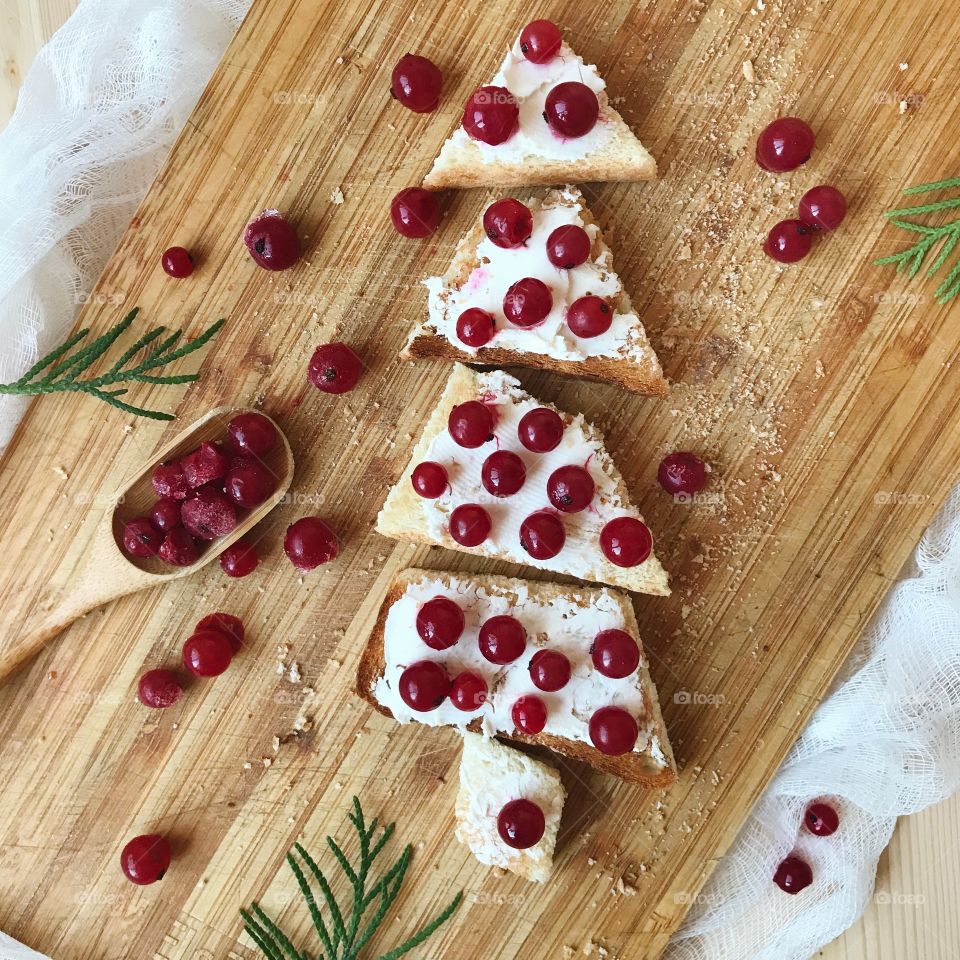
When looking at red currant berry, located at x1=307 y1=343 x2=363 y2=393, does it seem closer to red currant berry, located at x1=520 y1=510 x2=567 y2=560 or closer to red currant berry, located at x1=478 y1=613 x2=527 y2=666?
red currant berry, located at x1=520 y1=510 x2=567 y2=560

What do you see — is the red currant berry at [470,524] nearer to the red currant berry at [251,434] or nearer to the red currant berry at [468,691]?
the red currant berry at [468,691]

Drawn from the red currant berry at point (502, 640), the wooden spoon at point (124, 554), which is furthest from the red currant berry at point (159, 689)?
the red currant berry at point (502, 640)

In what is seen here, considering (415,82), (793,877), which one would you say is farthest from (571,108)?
(793,877)

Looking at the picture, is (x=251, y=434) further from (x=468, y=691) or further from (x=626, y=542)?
(x=626, y=542)

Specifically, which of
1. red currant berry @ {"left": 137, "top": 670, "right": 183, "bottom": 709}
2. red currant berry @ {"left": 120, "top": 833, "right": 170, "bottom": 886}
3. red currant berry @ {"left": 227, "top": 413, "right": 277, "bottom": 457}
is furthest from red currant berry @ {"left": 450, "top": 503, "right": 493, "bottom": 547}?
red currant berry @ {"left": 120, "top": 833, "right": 170, "bottom": 886}

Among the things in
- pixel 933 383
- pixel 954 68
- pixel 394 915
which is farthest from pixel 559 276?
pixel 394 915
